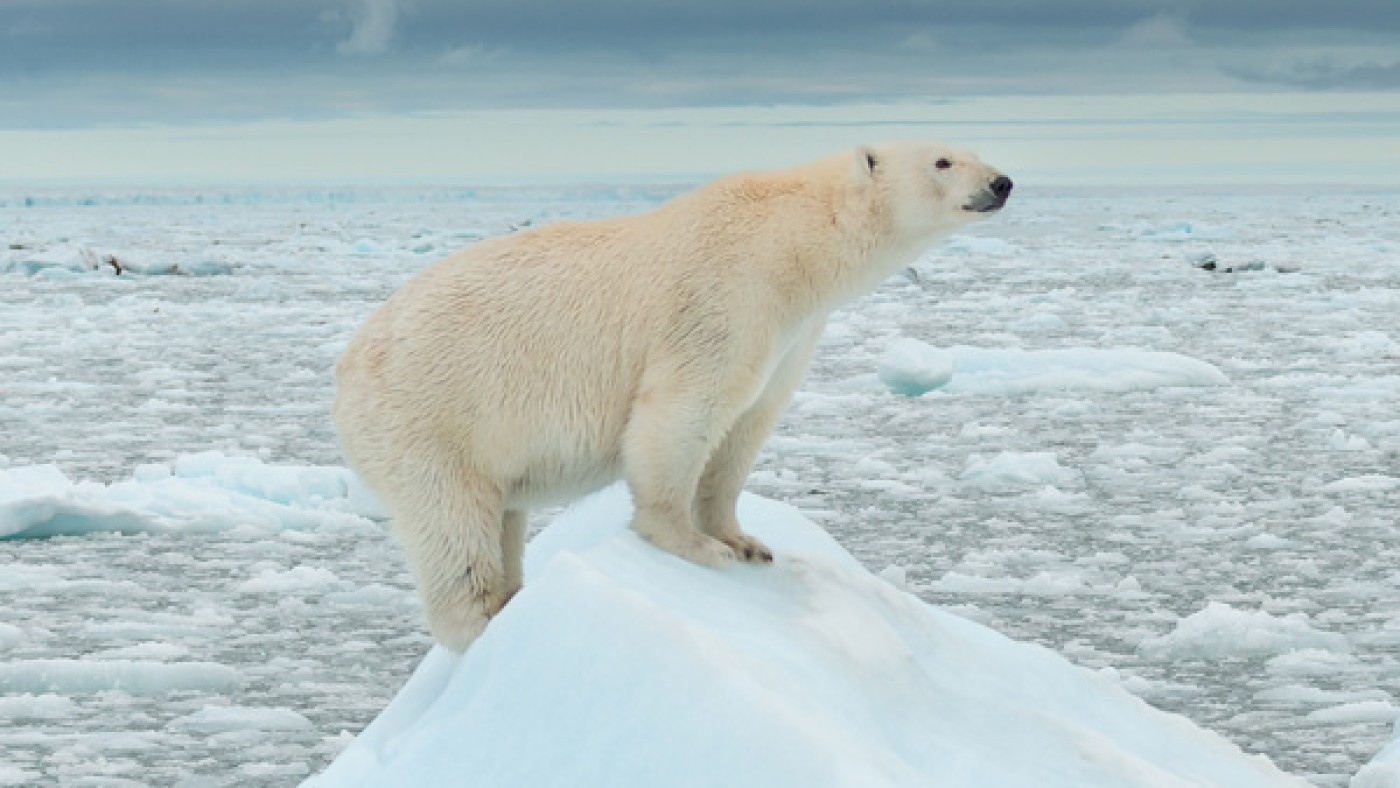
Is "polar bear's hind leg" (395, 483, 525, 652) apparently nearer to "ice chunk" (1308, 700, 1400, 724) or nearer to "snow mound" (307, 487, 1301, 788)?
"snow mound" (307, 487, 1301, 788)

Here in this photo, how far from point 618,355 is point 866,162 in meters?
0.61

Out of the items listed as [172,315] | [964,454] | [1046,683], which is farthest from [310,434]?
[172,315]

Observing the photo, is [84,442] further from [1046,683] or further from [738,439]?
[1046,683]

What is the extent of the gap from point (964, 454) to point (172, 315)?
340 inches

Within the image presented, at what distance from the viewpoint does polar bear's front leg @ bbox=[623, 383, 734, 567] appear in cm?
301

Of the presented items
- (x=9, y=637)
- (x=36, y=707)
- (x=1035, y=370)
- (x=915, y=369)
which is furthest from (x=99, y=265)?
(x=36, y=707)

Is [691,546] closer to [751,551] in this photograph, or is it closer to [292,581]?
[751,551]

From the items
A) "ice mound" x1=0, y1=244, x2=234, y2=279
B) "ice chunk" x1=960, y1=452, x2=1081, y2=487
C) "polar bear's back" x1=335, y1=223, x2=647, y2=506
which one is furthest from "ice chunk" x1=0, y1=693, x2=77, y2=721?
"ice mound" x1=0, y1=244, x2=234, y2=279

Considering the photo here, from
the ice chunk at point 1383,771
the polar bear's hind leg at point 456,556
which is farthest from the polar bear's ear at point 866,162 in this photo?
the ice chunk at point 1383,771

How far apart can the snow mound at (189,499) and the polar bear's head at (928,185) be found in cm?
257

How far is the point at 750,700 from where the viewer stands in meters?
2.17

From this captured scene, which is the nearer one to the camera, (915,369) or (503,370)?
(503,370)

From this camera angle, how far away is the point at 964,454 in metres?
7.26

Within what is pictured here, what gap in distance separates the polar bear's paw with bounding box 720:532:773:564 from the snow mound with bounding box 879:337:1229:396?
5.93 metres
